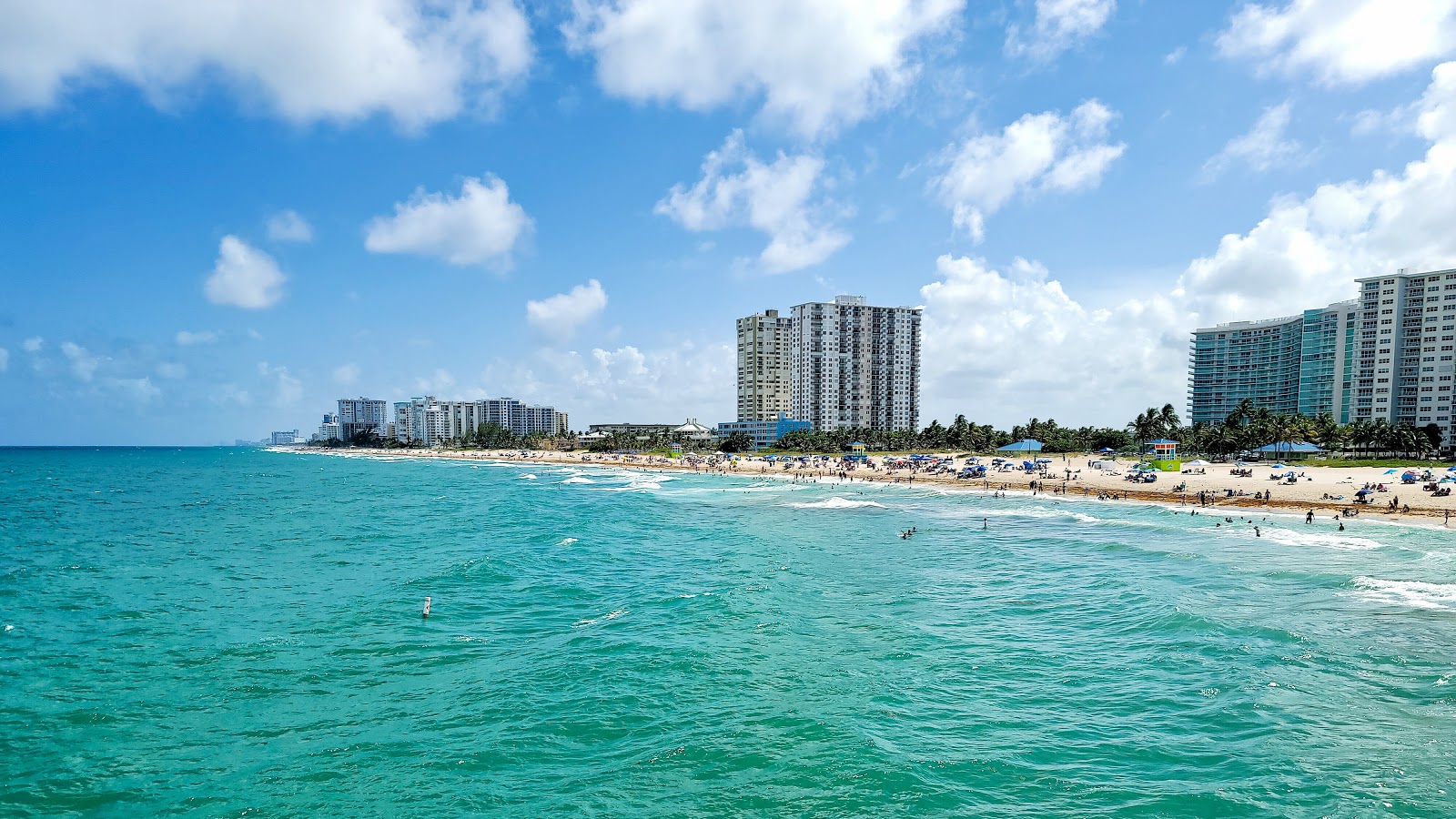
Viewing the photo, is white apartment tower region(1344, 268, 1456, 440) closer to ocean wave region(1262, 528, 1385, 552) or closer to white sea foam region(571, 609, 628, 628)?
ocean wave region(1262, 528, 1385, 552)

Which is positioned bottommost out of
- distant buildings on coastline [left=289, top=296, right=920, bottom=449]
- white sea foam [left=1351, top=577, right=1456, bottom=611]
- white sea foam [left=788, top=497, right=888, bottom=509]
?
white sea foam [left=788, top=497, right=888, bottom=509]

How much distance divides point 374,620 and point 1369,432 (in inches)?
4670

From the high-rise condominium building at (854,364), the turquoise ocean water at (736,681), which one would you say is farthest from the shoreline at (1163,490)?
the high-rise condominium building at (854,364)

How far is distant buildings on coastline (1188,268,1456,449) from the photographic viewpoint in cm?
11331

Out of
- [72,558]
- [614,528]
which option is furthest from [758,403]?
[72,558]

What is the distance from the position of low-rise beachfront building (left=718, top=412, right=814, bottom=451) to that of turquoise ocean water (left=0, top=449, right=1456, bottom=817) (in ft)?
438

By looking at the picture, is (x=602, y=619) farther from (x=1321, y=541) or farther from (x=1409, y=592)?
(x=1321, y=541)

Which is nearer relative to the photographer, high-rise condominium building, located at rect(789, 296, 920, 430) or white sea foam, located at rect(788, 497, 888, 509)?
white sea foam, located at rect(788, 497, 888, 509)

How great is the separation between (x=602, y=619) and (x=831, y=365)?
6671 inches

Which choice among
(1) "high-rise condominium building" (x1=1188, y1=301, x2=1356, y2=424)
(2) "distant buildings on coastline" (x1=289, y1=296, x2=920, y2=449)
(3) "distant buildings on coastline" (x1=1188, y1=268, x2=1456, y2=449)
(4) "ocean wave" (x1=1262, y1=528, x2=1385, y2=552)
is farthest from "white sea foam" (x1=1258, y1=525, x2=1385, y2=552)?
(2) "distant buildings on coastline" (x1=289, y1=296, x2=920, y2=449)

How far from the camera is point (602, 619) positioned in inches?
974

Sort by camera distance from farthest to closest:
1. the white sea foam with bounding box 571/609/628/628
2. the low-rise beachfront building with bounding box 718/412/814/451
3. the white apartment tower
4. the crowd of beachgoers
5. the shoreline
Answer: the low-rise beachfront building with bounding box 718/412/814/451 < the white apartment tower < the crowd of beachgoers < the shoreline < the white sea foam with bounding box 571/609/628/628

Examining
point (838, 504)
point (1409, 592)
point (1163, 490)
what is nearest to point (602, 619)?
point (1409, 592)

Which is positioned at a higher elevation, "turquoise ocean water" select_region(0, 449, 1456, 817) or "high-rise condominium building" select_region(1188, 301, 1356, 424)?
"high-rise condominium building" select_region(1188, 301, 1356, 424)
